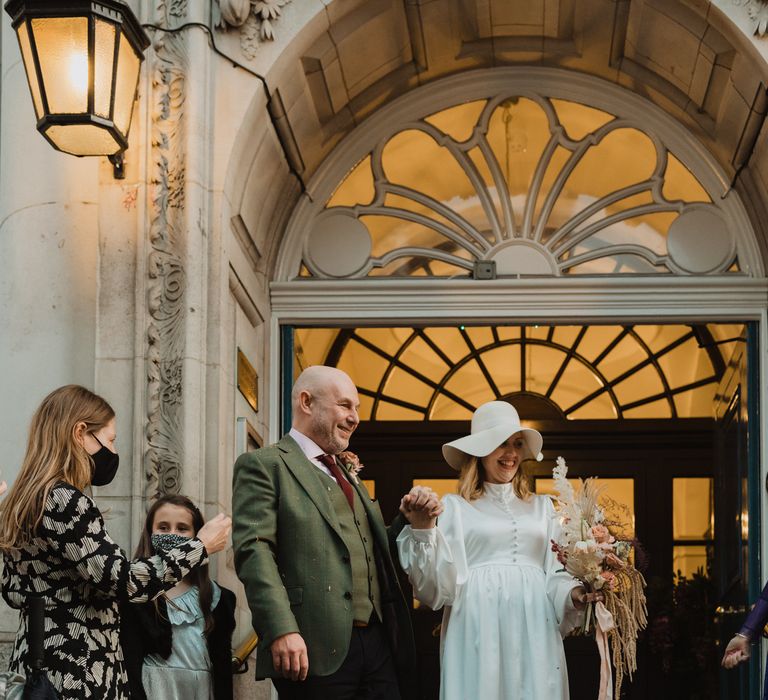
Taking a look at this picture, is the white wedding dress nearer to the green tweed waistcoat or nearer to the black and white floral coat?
the green tweed waistcoat

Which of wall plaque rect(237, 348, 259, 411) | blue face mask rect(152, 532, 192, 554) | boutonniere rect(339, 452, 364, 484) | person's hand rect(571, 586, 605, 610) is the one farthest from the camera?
wall plaque rect(237, 348, 259, 411)

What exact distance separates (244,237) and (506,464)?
247 cm

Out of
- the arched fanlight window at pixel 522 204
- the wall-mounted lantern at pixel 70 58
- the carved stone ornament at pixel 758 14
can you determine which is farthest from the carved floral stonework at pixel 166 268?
the carved stone ornament at pixel 758 14

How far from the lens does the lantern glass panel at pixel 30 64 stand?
7145mm

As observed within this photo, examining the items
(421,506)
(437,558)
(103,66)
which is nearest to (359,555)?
(421,506)

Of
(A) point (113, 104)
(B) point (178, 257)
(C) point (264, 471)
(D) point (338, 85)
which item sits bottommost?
(C) point (264, 471)

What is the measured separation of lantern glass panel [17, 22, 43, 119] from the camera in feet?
23.4

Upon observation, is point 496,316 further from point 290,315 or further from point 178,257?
point 178,257

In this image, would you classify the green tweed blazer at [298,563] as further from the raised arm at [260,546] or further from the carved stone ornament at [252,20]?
the carved stone ornament at [252,20]

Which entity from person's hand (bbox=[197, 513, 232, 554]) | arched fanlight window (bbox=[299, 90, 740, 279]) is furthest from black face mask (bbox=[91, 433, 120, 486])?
arched fanlight window (bbox=[299, 90, 740, 279])

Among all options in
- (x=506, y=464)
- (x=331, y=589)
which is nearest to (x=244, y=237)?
(x=506, y=464)

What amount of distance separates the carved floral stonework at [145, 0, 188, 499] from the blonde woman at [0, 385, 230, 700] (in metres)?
1.66

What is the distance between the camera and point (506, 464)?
7.15 meters

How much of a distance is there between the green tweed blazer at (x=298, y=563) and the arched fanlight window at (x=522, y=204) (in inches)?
144
